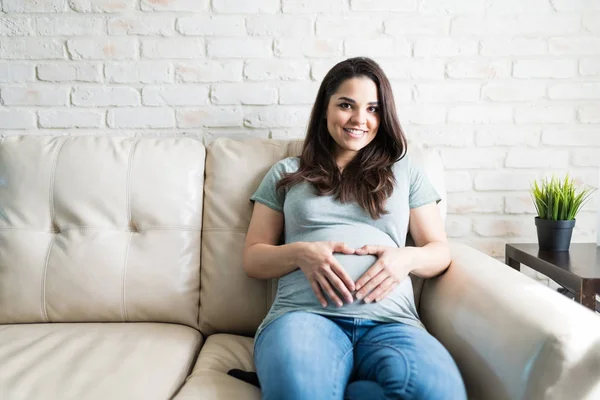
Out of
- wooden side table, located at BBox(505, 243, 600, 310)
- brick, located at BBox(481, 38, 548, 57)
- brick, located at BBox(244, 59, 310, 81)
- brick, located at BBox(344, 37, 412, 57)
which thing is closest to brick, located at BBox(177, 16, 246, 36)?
brick, located at BBox(244, 59, 310, 81)

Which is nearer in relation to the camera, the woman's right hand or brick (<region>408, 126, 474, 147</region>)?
the woman's right hand

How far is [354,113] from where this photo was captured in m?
1.34

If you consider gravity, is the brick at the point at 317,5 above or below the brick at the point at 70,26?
above

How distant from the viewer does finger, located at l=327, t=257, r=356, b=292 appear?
112 cm

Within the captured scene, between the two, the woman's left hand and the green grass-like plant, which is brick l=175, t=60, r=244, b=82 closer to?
the woman's left hand

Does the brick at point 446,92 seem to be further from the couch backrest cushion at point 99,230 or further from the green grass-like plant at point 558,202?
the couch backrest cushion at point 99,230

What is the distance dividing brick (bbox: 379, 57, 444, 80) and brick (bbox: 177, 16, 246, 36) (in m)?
0.49

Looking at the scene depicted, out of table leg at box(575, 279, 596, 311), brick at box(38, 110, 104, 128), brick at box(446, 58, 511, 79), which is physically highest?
brick at box(446, 58, 511, 79)

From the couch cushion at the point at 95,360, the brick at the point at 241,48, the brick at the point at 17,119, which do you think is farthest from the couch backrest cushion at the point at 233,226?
the brick at the point at 17,119

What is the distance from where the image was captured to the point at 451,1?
164 centimetres

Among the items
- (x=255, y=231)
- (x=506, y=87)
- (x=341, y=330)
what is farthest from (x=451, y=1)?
(x=341, y=330)

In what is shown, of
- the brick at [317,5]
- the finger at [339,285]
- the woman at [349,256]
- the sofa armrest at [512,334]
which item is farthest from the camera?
the brick at [317,5]

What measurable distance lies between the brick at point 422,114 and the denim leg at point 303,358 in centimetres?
85

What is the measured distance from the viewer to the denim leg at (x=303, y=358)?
91 centimetres
